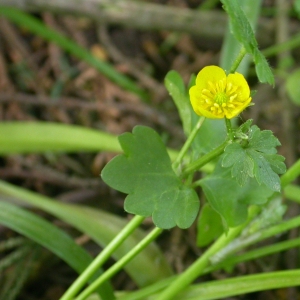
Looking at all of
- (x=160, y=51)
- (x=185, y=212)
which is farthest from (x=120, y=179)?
(x=160, y=51)

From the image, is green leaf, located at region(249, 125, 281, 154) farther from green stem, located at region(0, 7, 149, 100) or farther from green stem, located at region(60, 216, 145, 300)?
green stem, located at region(0, 7, 149, 100)

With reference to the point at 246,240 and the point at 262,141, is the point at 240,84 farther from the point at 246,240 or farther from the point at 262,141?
the point at 246,240

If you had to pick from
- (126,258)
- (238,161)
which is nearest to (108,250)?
(126,258)

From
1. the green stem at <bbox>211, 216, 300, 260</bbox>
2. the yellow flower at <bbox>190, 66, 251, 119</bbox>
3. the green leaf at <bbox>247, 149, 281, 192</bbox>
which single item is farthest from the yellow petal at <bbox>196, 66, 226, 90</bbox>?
the green stem at <bbox>211, 216, 300, 260</bbox>

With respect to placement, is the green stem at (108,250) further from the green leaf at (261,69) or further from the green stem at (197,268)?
the green leaf at (261,69)

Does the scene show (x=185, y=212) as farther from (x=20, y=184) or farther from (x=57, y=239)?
(x=20, y=184)

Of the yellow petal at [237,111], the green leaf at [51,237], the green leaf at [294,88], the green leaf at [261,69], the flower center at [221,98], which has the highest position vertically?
the green leaf at [294,88]

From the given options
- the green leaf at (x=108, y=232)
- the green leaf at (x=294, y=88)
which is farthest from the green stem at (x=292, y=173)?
the green leaf at (x=294, y=88)
